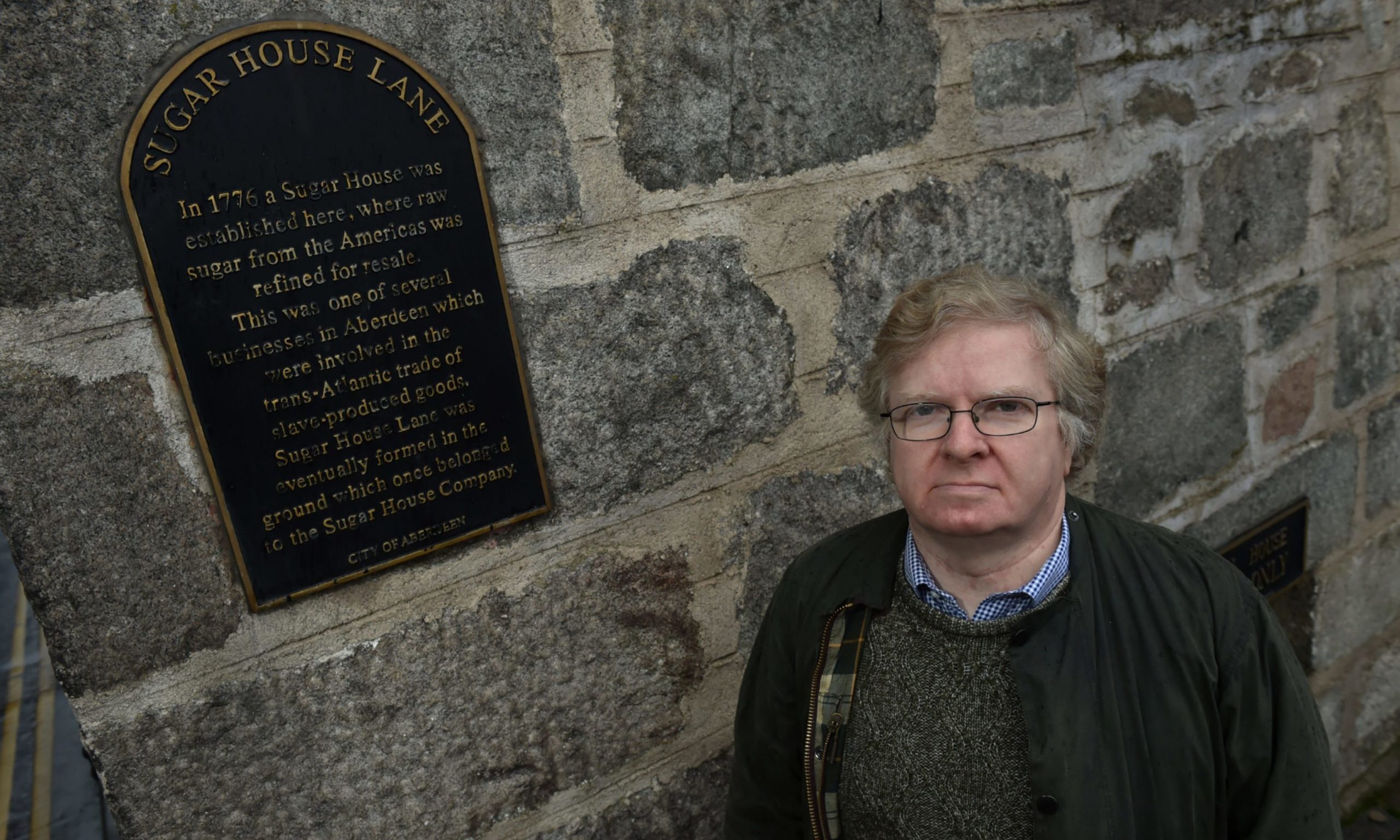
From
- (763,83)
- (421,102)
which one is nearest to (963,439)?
(763,83)

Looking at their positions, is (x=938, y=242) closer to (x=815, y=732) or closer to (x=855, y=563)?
(x=855, y=563)

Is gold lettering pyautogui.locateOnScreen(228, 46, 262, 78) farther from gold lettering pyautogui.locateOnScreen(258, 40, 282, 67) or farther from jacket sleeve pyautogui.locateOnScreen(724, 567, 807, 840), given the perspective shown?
jacket sleeve pyautogui.locateOnScreen(724, 567, 807, 840)

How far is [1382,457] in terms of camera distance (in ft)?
11.3

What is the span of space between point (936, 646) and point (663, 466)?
64cm

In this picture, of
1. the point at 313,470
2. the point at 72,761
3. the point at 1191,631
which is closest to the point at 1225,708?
the point at 1191,631

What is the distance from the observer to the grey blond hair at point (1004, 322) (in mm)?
1479

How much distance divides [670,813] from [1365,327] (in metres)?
2.74

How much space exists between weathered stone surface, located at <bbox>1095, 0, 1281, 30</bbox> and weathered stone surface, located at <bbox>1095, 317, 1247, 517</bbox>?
0.80 metres

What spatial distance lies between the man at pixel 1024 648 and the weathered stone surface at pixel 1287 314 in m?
1.66

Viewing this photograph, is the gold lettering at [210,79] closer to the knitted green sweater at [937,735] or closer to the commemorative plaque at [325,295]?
the commemorative plaque at [325,295]

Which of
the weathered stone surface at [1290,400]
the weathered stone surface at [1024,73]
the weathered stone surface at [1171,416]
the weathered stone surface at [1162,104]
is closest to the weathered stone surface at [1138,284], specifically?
the weathered stone surface at [1171,416]

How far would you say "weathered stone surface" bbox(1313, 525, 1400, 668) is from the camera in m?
3.35

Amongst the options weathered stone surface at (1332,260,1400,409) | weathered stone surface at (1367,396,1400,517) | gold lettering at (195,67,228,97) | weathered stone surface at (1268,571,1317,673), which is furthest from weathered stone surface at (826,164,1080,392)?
weathered stone surface at (1367,396,1400,517)

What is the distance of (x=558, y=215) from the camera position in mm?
1692
